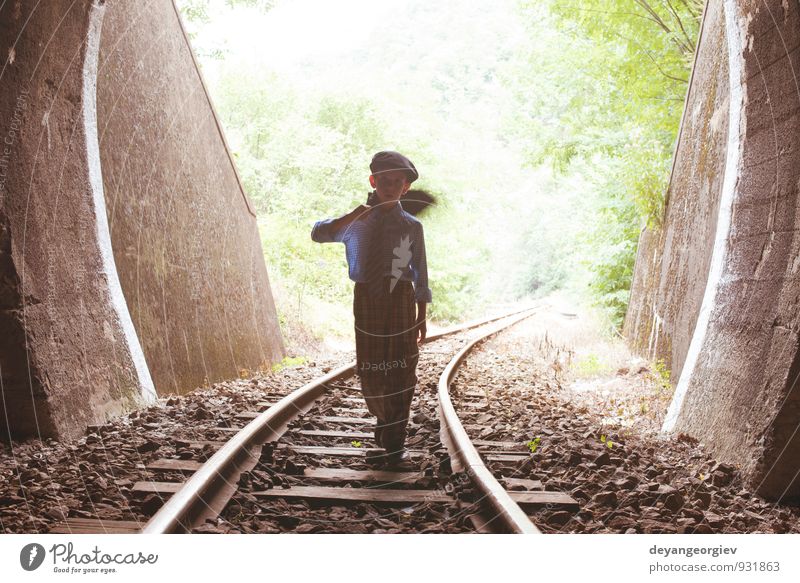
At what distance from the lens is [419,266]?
13.5 feet

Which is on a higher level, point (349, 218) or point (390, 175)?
point (390, 175)

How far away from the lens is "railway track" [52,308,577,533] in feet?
9.84

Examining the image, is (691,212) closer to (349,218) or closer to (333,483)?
(349,218)

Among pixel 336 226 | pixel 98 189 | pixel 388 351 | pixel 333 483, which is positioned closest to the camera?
pixel 333 483

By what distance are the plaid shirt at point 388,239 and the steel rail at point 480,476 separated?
43.9 inches

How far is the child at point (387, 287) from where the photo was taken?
4.02 m

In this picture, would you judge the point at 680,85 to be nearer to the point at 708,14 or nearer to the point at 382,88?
the point at 708,14

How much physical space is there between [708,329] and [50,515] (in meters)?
4.26

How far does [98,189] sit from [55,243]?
0.77 meters

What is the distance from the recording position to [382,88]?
799 cm

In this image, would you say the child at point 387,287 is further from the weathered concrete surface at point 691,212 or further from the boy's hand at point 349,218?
the weathered concrete surface at point 691,212

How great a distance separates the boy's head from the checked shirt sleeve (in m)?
0.28

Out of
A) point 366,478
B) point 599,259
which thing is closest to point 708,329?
point 366,478

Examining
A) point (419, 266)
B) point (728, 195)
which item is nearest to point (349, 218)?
point (419, 266)
